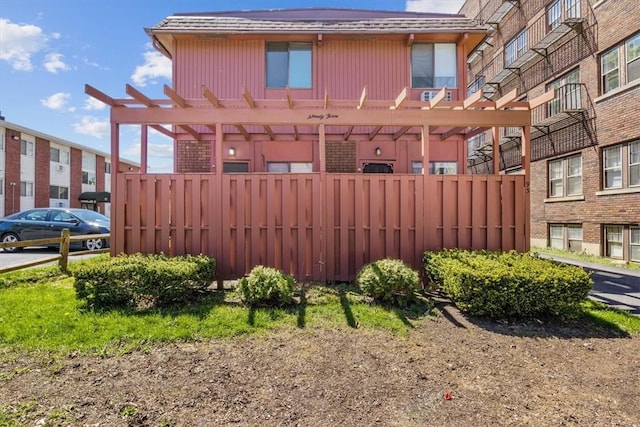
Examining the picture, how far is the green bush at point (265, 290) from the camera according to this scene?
5.18m

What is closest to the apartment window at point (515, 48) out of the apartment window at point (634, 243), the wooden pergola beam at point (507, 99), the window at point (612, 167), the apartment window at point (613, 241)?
the window at point (612, 167)

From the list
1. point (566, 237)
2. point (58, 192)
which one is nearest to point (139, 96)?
point (566, 237)

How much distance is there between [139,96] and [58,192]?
2531 centimetres

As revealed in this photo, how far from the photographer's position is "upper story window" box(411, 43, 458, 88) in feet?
34.3

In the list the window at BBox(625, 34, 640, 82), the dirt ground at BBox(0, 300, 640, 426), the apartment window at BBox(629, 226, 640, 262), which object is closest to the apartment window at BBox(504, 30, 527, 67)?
the window at BBox(625, 34, 640, 82)

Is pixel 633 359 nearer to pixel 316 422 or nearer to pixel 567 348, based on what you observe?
pixel 567 348

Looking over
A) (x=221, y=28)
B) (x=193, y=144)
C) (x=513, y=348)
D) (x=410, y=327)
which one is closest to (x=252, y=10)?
(x=221, y=28)

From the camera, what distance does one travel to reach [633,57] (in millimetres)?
10047

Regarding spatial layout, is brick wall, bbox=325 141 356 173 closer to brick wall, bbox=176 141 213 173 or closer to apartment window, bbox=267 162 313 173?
apartment window, bbox=267 162 313 173

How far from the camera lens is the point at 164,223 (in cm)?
661

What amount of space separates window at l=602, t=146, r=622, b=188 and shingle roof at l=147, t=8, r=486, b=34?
5.43m

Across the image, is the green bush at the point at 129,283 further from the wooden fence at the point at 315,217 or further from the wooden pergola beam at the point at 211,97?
the wooden pergola beam at the point at 211,97

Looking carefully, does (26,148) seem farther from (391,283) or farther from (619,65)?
(619,65)

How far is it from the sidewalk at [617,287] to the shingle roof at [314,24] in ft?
23.1
